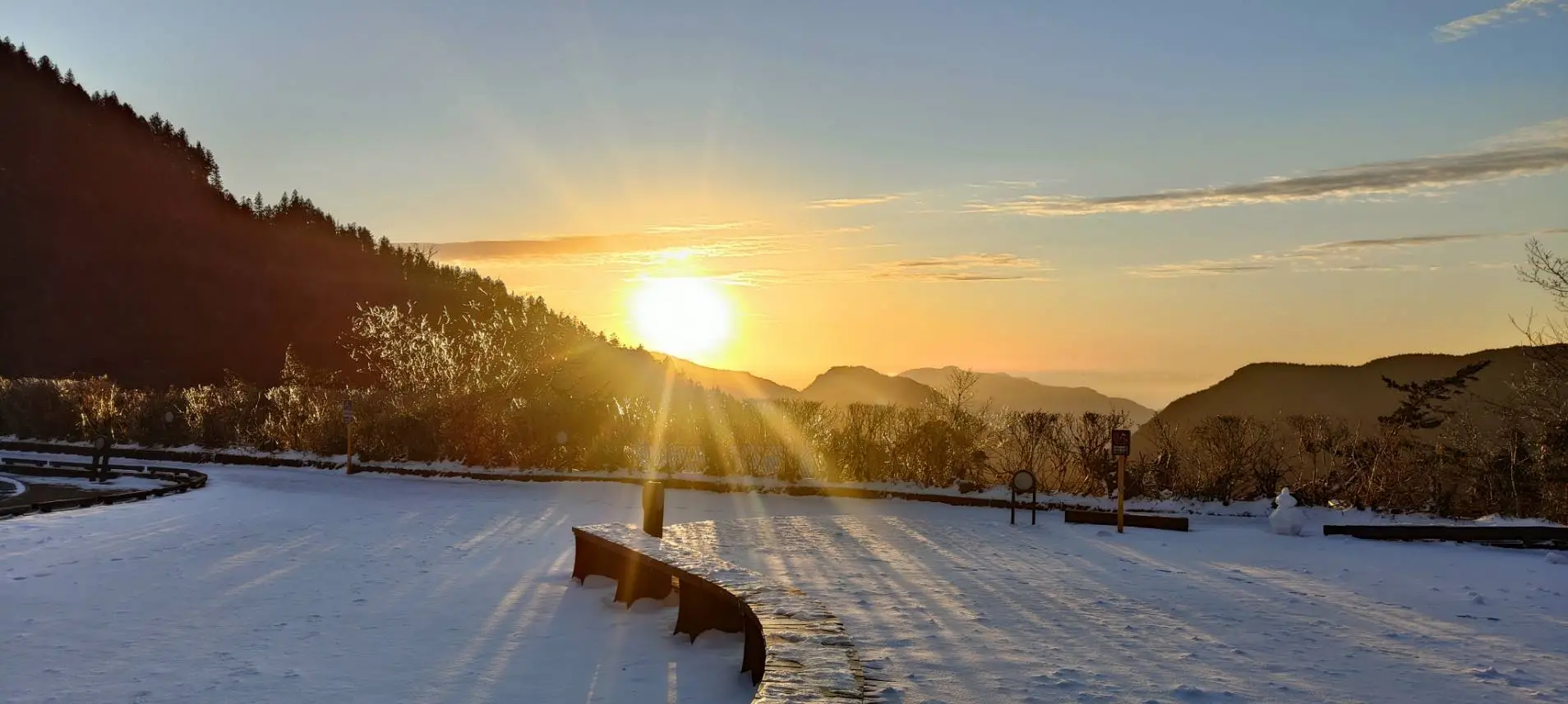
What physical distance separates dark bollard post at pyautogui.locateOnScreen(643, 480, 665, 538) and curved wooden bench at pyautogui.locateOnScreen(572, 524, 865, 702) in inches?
29.0

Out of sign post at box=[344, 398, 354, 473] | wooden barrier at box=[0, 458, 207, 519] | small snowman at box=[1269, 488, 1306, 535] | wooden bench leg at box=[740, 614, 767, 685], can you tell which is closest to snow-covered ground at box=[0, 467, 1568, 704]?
wooden bench leg at box=[740, 614, 767, 685]

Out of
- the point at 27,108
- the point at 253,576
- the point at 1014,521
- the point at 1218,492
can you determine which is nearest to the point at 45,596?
the point at 253,576

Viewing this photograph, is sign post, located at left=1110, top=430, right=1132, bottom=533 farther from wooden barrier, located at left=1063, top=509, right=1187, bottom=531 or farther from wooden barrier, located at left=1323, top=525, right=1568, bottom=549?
wooden barrier, located at left=1323, top=525, right=1568, bottom=549

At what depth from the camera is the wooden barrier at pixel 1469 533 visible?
1355 centimetres

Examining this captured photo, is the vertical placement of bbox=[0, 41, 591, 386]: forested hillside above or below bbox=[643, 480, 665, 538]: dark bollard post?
above

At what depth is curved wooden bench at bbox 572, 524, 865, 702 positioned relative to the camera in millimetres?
5539

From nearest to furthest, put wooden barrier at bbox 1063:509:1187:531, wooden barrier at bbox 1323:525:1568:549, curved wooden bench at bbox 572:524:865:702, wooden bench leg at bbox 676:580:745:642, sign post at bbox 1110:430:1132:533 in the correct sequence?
curved wooden bench at bbox 572:524:865:702, wooden bench leg at bbox 676:580:745:642, wooden barrier at bbox 1323:525:1568:549, sign post at bbox 1110:430:1132:533, wooden barrier at bbox 1063:509:1187:531

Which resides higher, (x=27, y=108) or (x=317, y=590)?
(x=27, y=108)

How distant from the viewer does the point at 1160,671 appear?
725cm

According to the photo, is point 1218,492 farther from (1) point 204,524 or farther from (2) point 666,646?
(1) point 204,524

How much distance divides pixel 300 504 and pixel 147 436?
53.3ft

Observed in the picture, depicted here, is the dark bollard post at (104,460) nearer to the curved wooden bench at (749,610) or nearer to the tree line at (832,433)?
the tree line at (832,433)

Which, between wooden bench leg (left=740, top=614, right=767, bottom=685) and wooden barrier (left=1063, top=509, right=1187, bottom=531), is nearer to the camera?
wooden bench leg (left=740, top=614, right=767, bottom=685)

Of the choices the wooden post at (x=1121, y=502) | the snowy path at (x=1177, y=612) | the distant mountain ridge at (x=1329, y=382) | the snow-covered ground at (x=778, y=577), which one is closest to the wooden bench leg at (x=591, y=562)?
the snow-covered ground at (x=778, y=577)
